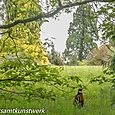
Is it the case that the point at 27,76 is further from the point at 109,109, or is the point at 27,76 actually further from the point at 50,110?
the point at 109,109

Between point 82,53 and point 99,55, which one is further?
point 82,53

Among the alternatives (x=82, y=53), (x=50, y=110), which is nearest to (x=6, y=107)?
(x=50, y=110)

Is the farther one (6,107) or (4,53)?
(6,107)

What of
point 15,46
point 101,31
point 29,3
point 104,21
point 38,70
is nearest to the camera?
point 38,70

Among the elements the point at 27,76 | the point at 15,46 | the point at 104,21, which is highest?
the point at 104,21

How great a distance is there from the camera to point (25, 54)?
8.47 meters

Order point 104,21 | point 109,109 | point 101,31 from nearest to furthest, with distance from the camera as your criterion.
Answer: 1. point 104,21
2. point 101,31
3. point 109,109

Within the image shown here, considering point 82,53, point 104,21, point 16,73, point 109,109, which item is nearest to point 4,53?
point 16,73

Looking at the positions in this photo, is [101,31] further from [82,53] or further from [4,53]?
[82,53]

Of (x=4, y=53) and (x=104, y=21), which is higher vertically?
(x=104, y=21)

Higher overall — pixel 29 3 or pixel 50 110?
pixel 29 3

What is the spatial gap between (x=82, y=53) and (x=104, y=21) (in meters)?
71.7

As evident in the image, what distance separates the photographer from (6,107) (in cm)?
1285

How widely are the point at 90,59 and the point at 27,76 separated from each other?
65145mm
